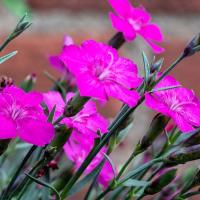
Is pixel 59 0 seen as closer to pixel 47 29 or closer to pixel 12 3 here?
pixel 47 29

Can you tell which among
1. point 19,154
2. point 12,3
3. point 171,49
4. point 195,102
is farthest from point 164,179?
point 171,49

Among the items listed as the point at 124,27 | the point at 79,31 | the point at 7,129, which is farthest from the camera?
the point at 79,31

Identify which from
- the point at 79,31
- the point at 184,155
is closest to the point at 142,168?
the point at 184,155

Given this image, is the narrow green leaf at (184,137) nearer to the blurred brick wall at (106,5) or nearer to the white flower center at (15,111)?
the white flower center at (15,111)

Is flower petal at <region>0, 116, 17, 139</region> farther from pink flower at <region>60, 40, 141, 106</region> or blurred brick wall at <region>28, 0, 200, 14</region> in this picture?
blurred brick wall at <region>28, 0, 200, 14</region>

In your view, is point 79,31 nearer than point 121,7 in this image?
No

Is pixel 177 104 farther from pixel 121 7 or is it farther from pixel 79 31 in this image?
pixel 79 31

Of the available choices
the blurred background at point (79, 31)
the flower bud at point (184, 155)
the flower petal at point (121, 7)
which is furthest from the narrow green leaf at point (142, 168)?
the blurred background at point (79, 31)
